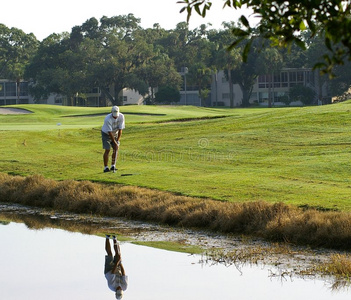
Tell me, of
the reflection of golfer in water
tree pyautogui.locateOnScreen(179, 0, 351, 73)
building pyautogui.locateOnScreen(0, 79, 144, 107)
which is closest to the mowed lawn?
the reflection of golfer in water

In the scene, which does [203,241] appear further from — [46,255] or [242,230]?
A: [46,255]

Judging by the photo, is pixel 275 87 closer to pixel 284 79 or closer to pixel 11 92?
pixel 284 79

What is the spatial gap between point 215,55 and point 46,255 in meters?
118

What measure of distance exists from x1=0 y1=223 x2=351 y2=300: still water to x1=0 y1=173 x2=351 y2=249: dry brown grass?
77.7 inches

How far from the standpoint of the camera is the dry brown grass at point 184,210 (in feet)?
46.0

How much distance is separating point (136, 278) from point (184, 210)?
17.2 feet

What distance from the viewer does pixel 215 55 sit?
130 metres

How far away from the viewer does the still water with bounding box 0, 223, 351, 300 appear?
10648mm

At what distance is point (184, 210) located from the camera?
1705cm

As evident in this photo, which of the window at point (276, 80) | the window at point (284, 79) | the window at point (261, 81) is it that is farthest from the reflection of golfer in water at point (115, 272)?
the window at point (261, 81)

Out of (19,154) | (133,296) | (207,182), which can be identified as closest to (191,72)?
(19,154)

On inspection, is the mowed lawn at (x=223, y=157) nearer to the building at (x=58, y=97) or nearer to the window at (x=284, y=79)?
the window at (x=284, y=79)

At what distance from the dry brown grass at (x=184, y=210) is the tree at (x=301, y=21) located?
7498 mm

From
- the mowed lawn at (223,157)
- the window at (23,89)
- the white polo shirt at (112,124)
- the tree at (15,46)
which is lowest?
the mowed lawn at (223,157)
